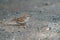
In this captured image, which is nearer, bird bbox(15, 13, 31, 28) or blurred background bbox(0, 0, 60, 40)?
blurred background bbox(0, 0, 60, 40)

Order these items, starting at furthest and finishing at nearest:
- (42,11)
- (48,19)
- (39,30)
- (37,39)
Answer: (42,11)
(48,19)
(39,30)
(37,39)

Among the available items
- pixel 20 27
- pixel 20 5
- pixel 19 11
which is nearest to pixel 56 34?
pixel 20 27

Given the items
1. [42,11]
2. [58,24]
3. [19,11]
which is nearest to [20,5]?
[19,11]

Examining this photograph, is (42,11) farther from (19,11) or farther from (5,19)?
(5,19)

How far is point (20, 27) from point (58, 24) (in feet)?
1.46

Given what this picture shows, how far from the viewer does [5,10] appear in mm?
2062

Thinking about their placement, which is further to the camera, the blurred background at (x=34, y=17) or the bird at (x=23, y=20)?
the bird at (x=23, y=20)

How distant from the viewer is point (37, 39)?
1533mm

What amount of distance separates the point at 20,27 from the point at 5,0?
0.73 metres

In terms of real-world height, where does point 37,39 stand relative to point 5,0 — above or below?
below

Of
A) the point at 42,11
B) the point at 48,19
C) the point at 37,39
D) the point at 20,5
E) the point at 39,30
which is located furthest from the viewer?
the point at 20,5

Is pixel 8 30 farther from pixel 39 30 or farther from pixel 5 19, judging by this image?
pixel 39 30

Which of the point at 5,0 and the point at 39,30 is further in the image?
the point at 5,0

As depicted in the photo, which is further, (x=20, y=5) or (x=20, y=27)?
(x=20, y=5)
